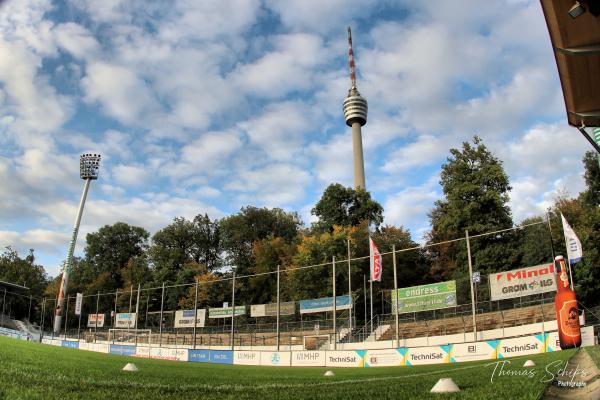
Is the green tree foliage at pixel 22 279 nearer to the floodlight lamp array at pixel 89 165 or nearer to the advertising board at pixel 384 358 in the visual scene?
the floodlight lamp array at pixel 89 165

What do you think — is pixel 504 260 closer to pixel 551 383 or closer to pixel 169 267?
pixel 551 383

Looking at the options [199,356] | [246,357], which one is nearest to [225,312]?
[199,356]

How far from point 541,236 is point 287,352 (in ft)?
83.8

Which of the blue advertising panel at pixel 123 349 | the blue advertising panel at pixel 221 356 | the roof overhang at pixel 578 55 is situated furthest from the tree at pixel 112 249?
the roof overhang at pixel 578 55

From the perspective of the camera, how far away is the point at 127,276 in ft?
272

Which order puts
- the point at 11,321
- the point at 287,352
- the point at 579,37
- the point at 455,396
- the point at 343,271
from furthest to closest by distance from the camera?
the point at 11,321
the point at 343,271
the point at 287,352
the point at 455,396
the point at 579,37

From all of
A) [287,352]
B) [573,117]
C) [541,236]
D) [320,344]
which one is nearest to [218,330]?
[320,344]

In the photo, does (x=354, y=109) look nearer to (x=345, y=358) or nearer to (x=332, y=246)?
(x=332, y=246)

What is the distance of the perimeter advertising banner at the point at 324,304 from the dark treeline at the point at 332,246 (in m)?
3.28

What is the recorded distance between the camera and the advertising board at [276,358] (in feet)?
94.5

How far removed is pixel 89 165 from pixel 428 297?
221 feet

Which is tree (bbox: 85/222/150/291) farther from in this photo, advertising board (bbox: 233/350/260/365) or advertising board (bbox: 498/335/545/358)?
advertising board (bbox: 498/335/545/358)

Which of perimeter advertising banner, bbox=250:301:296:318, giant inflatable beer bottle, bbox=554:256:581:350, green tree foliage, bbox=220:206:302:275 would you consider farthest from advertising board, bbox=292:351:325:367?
green tree foliage, bbox=220:206:302:275

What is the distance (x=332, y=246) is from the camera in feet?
175
